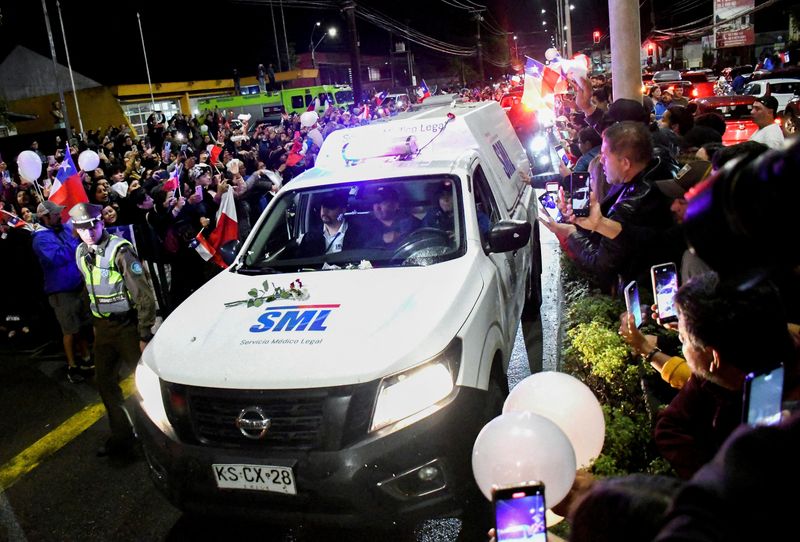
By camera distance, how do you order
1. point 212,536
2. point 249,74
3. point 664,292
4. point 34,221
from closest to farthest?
point 664,292 < point 212,536 < point 34,221 < point 249,74

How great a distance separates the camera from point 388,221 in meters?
4.70

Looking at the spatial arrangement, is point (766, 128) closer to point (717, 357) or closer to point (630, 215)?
point (630, 215)

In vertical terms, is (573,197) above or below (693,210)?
below

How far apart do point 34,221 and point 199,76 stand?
1680 inches

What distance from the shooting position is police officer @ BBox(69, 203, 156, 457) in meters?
4.70

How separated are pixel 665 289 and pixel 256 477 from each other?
2.06 metres

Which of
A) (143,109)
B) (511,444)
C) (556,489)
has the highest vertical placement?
(143,109)

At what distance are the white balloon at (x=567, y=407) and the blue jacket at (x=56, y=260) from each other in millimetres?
5342

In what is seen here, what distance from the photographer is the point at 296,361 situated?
310 cm

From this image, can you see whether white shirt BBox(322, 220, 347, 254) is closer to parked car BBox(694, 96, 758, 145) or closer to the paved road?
the paved road

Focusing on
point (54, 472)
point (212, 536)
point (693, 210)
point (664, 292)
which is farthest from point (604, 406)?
point (54, 472)

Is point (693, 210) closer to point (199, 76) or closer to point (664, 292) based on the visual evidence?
point (664, 292)

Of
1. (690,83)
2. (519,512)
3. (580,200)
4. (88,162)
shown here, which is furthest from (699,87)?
(519,512)

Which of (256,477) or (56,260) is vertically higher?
(56,260)
